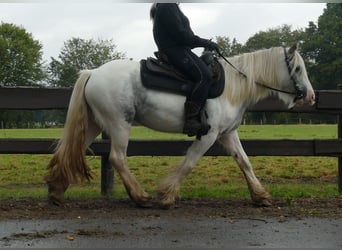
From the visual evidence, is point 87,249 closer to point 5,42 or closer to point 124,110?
point 124,110

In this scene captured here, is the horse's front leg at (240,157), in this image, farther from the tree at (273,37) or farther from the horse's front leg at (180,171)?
the tree at (273,37)

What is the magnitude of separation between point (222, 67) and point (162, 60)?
Answer: 2.56 feet

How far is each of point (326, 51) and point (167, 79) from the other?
73297 mm

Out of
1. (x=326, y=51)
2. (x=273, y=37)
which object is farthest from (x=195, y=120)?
(x=273, y=37)

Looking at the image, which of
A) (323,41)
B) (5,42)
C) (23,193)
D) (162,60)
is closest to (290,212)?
(162,60)

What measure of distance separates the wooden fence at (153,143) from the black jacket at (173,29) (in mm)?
1617

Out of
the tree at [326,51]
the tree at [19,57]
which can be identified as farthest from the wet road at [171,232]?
the tree at [19,57]

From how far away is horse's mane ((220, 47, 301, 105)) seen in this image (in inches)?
275

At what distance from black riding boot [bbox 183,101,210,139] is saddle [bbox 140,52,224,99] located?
18 centimetres

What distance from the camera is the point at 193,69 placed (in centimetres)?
664

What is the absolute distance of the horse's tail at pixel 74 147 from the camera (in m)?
6.72

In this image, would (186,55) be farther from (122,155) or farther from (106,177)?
(106,177)

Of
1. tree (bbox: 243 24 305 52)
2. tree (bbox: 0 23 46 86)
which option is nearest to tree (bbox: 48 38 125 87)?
tree (bbox: 0 23 46 86)

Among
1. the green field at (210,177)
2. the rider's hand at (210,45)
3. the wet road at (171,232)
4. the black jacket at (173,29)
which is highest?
the black jacket at (173,29)
